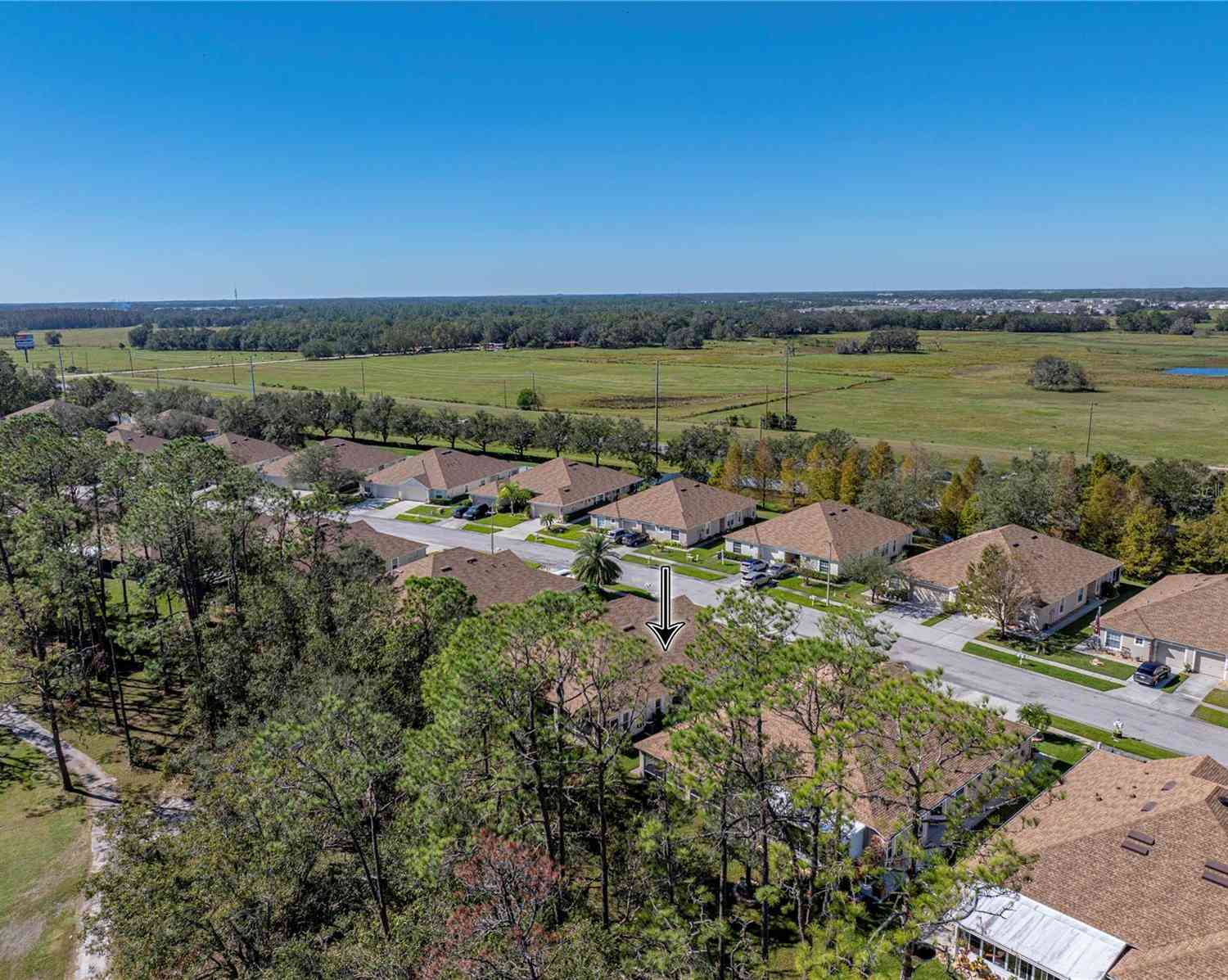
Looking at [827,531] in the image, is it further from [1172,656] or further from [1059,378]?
[1059,378]

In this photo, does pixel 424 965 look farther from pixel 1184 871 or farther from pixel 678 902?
pixel 1184 871

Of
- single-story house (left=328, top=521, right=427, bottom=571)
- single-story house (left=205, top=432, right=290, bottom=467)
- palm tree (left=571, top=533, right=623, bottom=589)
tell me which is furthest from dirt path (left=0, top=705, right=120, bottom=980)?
single-story house (left=205, top=432, right=290, bottom=467)

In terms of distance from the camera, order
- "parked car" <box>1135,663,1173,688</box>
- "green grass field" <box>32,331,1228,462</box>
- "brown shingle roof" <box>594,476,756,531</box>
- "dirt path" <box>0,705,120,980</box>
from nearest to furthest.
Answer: "dirt path" <box>0,705,120,980</box> → "parked car" <box>1135,663,1173,688</box> → "brown shingle roof" <box>594,476,756,531</box> → "green grass field" <box>32,331,1228,462</box>

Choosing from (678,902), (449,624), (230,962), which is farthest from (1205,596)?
(230,962)

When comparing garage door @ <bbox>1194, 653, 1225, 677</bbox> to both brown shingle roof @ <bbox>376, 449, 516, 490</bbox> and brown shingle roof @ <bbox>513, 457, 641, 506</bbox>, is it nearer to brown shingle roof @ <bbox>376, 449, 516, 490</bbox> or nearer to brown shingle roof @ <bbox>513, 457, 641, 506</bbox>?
brown shingle roof @ <bbox>513, 457, 641, 506</bbox>

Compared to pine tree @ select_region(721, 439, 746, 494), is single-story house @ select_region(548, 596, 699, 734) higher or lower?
lower

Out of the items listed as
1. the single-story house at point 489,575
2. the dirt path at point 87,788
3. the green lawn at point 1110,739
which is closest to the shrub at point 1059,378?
the green lawn at point 1110,739

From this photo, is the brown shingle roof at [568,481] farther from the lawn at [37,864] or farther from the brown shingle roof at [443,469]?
the lawn at [37,864]
